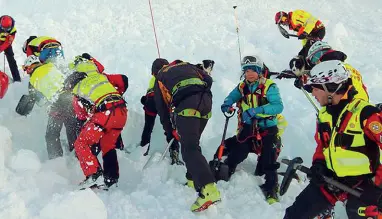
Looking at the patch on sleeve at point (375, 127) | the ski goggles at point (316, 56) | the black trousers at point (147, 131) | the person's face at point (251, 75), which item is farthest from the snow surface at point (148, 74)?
the patch on sleeve at point (375, 127)

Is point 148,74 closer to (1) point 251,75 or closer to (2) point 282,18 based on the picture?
(2) point 282,18

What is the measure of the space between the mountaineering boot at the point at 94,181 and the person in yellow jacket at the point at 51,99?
1.10 m

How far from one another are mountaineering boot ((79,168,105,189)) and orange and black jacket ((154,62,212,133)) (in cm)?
100

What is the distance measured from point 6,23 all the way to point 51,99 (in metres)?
2.41

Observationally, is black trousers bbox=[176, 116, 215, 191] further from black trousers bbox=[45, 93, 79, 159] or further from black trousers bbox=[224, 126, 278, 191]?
black trousers bbox=[45, 93, 79, 159]

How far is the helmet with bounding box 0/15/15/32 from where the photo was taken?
639 cm

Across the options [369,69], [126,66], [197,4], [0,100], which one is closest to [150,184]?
[0,100]

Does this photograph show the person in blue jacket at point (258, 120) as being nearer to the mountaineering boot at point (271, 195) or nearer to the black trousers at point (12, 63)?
the mountaineering boot at point (271, 195)

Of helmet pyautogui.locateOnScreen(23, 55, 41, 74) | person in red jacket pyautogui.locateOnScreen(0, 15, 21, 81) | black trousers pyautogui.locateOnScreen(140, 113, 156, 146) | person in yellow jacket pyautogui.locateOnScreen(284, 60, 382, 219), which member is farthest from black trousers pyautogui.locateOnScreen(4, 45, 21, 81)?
person in yellow jacket pyautogui.locateOnScreen(284, 60, 382, 219)

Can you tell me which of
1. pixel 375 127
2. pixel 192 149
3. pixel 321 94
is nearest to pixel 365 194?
pixel 375 127

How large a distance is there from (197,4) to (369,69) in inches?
186

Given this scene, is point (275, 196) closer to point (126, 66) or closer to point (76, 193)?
point (76, 193)

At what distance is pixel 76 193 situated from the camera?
3678 millimetres

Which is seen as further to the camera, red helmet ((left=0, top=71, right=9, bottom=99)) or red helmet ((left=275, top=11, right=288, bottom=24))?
red helmet ((left=275, top=11, right=288, bottom=24))
